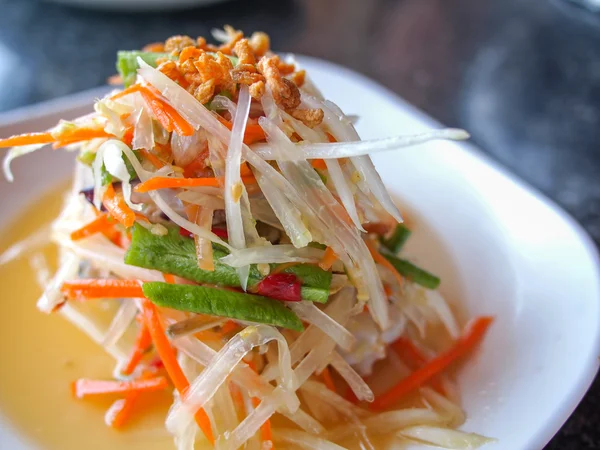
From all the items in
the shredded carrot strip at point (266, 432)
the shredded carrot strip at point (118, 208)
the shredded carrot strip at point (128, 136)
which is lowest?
the shredded carrot strip at point (266, 432)

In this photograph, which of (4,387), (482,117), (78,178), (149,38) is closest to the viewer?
(4,387)

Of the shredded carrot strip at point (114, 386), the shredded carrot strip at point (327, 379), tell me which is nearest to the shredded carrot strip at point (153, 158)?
the shredded carrot strip at point (114, 386)

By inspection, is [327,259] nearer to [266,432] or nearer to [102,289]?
[266,432]

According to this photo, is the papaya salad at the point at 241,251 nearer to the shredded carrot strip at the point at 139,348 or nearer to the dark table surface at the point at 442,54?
the shredded carrot strip at the point at 139,348

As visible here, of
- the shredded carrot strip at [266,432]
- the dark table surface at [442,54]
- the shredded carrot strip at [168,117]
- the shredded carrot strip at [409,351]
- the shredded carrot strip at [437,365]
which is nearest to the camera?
the shredded carrot strip at [168,117]

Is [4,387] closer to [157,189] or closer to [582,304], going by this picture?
[157,189]

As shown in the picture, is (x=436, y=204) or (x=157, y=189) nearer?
(x=157, y=189)

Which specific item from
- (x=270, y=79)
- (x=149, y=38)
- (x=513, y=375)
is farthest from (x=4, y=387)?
(x=149, y=38)
